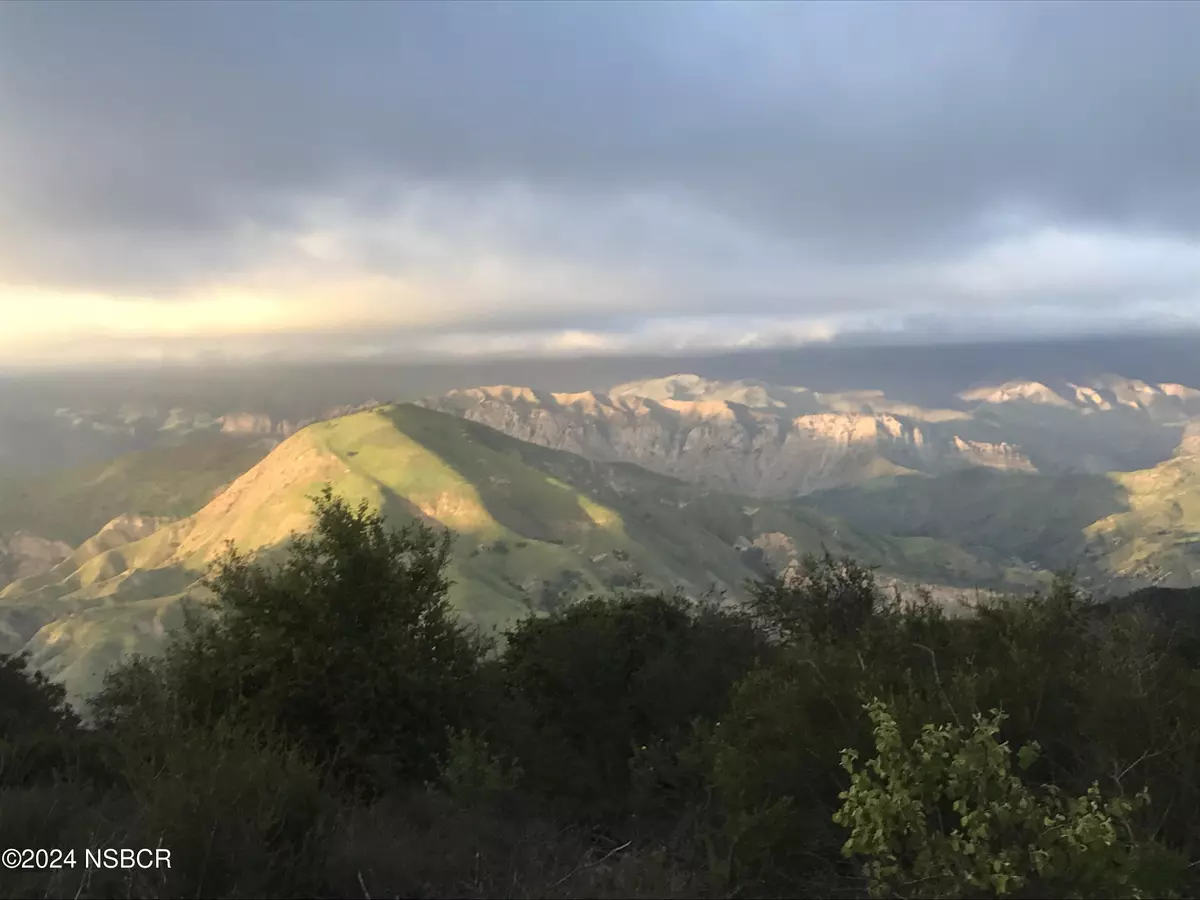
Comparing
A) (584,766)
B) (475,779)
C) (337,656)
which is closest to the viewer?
(475,779)

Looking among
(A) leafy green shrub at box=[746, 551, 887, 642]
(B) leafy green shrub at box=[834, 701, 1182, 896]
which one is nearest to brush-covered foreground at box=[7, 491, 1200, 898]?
(B) leafy green shrub at box=[834, 701, 1182, 896]

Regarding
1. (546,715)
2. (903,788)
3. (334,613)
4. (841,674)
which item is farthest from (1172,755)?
(546,715)

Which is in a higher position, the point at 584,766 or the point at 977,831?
the point at 977,831

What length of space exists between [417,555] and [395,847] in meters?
14.0

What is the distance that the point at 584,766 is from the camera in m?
23.9

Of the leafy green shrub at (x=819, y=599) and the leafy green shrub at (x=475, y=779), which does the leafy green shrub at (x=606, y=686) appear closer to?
the leafy green shrub at (x=819, y=599)

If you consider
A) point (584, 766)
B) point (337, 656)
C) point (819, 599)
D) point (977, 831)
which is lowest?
point (584, 766)

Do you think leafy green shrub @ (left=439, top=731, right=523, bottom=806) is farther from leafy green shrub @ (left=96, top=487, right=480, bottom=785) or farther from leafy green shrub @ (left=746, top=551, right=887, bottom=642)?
leafy green shrub @ (left=746, top=551, right=887, bottom=642)

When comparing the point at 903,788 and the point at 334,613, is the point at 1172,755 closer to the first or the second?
the point at 903,788

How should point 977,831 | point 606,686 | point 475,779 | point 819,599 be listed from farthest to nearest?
point 819,599, point 606,686, point 475,779, point 977,831

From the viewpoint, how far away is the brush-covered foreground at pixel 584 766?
901 cm

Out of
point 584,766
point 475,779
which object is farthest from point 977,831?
point 584,766

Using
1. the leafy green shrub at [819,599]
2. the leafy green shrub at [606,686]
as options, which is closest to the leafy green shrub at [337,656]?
the leafy green shrub at [606,686]

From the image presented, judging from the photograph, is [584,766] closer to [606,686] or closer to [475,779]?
[606,686]
